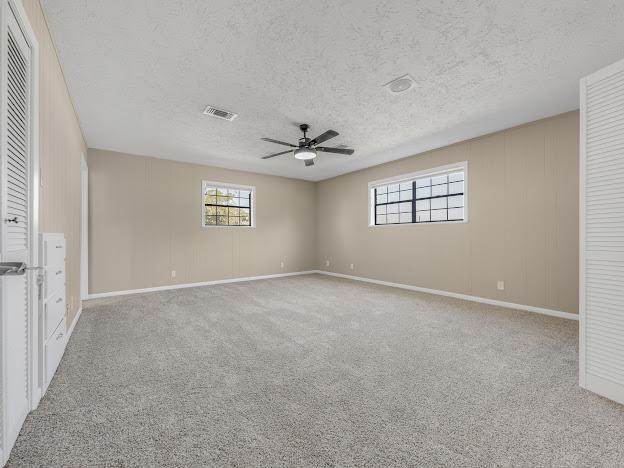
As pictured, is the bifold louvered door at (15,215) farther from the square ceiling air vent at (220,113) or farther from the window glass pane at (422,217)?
the window glass pane at (422,217)

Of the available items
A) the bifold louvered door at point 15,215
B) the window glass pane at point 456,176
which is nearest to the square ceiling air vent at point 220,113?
the bifold louvered door at point 15,215

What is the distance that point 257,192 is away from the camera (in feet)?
22.1

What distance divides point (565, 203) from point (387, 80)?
115 inches

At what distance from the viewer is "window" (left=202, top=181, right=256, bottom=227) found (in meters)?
6.09

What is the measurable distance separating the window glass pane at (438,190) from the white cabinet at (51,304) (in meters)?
5.34

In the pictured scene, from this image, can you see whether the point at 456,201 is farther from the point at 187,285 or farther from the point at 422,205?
the point at 187,285

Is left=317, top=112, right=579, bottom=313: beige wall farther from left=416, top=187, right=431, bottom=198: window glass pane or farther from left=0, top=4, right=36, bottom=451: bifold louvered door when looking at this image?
left=0, top=4, right=36, bottom=451: bifold louvered door

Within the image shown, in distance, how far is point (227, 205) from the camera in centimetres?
638

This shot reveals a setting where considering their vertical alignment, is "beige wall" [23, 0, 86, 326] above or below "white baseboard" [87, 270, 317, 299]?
above

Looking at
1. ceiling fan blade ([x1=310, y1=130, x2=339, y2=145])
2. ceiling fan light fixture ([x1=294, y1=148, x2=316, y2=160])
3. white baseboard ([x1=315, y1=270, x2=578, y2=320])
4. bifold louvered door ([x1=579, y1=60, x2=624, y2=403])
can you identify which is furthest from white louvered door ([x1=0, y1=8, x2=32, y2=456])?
white baseboard ([x1=315, y1=270, x2=578, y2=320])

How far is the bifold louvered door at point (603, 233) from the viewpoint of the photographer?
1.76 meters

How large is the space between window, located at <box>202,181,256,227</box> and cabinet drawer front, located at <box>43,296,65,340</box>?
376 centimetres

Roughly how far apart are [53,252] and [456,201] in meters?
5.35

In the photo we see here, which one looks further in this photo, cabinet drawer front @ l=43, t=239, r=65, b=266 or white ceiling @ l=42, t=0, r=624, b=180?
white ceiling @ l=42, t=0, r=624, b=180
